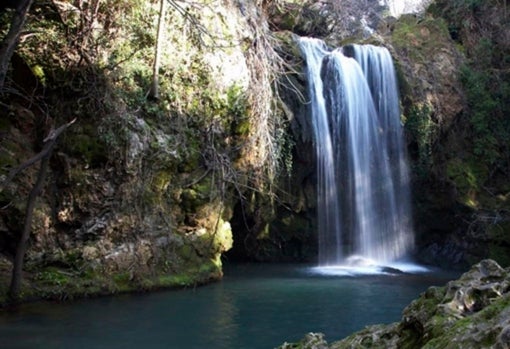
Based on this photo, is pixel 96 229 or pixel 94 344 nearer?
pixel 94 344

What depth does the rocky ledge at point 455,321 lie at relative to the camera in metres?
2.26

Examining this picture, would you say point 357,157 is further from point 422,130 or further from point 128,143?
point 128,143

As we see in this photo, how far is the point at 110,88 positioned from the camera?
10.7 metres

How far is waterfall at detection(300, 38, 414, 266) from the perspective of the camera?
1655 centimetres

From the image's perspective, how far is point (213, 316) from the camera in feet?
28.3

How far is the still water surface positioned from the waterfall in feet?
15.2

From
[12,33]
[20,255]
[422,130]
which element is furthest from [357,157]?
[12,33]

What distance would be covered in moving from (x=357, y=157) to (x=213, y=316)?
31.4 feet

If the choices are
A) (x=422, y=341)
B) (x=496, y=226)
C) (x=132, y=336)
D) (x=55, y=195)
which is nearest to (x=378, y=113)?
(x=496, y=226)

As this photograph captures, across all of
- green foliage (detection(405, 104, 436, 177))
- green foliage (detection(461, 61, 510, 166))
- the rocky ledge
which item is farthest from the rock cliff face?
green foliage (detection(461, 61, 510, 166))

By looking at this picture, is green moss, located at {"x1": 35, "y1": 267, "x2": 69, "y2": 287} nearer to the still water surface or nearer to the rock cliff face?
the rock cliff face

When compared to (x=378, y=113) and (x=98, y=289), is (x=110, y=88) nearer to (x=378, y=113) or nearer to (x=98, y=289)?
(x=98, y=289)

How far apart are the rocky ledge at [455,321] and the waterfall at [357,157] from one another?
12758mm

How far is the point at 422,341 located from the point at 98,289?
25.6ft
